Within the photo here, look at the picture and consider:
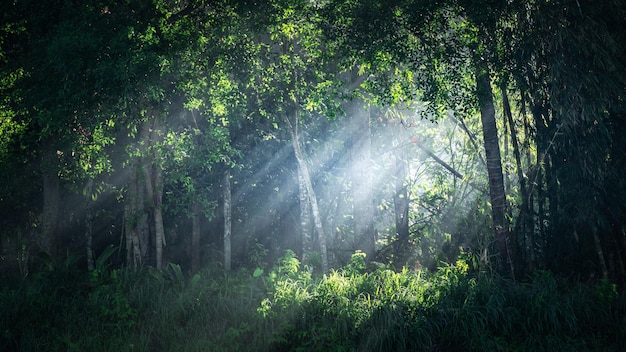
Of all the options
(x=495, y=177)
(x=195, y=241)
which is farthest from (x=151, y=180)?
(x=495, y=177)

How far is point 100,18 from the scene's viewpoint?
454 inches

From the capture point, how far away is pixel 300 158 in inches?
528

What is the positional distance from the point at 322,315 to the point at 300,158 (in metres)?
4.34

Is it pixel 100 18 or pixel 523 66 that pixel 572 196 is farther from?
pixel 100 18

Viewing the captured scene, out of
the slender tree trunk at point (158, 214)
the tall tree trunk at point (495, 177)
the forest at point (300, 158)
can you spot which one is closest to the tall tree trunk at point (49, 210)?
the forest at point (300, 158)

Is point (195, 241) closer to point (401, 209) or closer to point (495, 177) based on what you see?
point (401, 209)

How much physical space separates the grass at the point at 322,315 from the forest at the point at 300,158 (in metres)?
0.04

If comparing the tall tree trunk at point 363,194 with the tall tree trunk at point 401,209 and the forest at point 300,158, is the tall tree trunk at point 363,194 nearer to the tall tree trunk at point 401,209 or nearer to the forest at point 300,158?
the tall tree trunk at point 401,209

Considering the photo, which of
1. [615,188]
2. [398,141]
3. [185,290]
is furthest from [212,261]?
[615,188]

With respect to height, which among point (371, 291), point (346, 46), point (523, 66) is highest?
point (346, 46)

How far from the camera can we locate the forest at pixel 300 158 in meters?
10.2

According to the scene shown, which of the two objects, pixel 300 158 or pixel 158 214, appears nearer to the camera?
pixel 300 158

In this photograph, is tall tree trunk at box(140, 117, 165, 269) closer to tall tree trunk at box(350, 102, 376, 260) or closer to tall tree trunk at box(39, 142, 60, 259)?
tall tree trunk at box(39, 142, 60, 259)

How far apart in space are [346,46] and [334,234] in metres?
8.25
